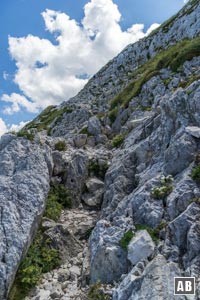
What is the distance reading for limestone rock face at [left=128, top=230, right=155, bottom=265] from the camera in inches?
587

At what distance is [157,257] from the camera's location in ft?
46.0

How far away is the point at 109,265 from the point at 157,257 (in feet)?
10.1

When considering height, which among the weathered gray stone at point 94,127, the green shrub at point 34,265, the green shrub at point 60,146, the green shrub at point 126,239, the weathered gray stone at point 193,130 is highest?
the weathered gray stone at point 94,127

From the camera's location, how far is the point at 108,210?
832 inches

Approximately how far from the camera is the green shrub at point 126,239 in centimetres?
1631

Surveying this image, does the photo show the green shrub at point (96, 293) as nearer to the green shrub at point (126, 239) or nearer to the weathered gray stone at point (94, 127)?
the green shrub at point (126, 239)

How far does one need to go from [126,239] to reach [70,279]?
146 inches

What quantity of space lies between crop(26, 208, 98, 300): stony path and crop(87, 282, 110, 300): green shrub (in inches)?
15.7

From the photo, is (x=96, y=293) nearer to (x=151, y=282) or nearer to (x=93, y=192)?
(x=151, y=282)

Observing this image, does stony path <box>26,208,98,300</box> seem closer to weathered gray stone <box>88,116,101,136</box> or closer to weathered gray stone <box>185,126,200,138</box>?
weathered gray stone <box>185,126,200,138</box>

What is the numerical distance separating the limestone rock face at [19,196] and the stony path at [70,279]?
5.59 feet

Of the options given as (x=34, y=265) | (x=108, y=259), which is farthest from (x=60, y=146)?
(x=108, y=259)

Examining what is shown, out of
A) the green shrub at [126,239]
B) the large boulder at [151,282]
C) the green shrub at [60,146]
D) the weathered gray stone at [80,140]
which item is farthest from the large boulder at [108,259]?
the weathered gray stone at [80,140]

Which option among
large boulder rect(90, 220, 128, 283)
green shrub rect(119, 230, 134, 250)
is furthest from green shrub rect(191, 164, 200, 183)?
large boulder rect(90, 220, 128, 283)
